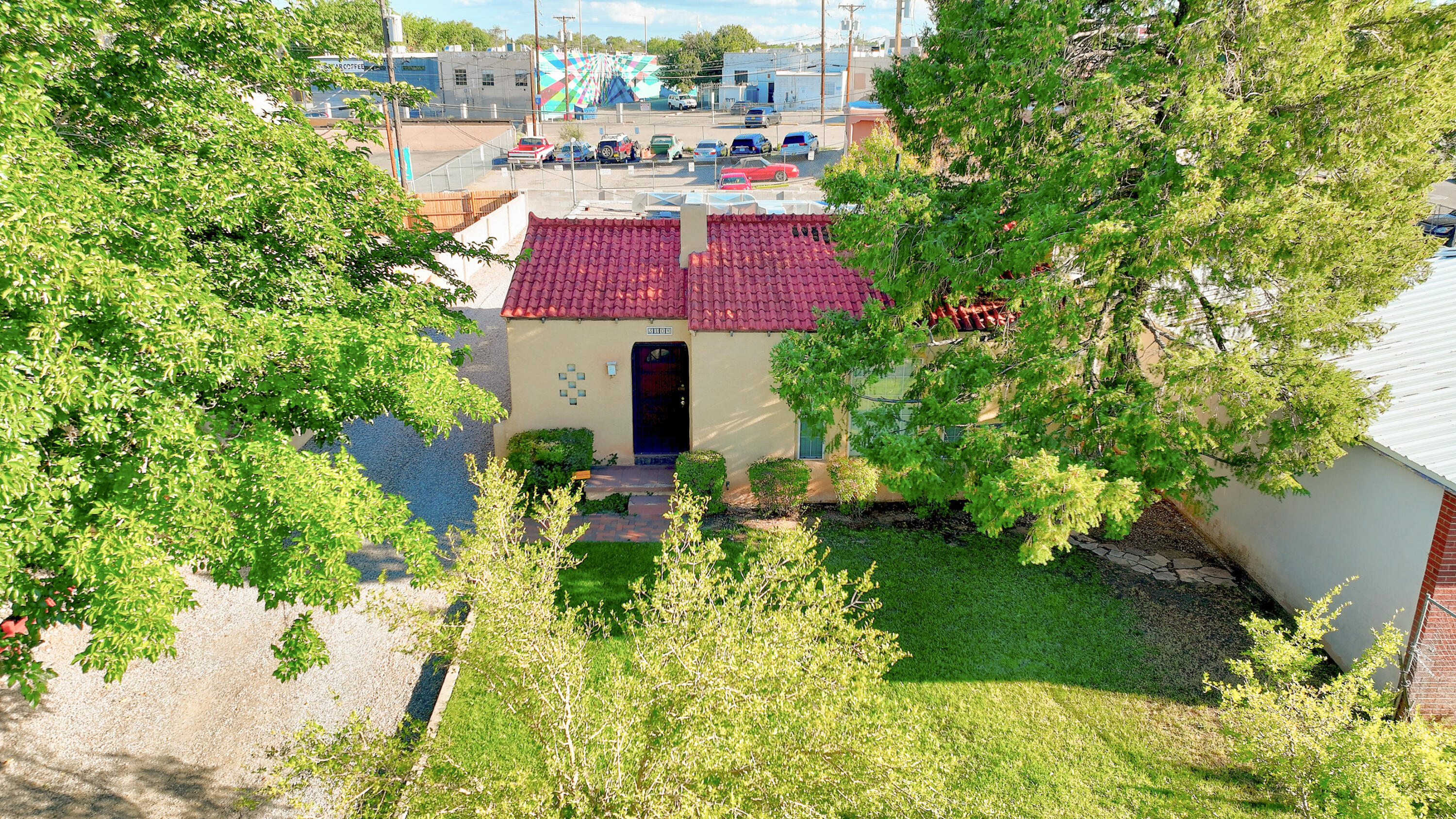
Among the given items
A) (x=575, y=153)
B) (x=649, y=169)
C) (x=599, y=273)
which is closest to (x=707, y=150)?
(x=649, y=169)

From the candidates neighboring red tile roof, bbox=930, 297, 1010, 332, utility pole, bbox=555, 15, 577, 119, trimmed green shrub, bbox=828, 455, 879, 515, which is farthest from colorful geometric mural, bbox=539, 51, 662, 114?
trimmed green shrub, bbox=828, 455, 879, 515

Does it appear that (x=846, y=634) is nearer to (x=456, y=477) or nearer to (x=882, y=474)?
(x=882, y=474)

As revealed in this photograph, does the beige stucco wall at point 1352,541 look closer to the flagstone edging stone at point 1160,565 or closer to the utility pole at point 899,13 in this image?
the flagstone edging stone at point 1160,565

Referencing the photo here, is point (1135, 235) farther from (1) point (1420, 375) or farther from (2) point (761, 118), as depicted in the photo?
(2) point (761, 118)

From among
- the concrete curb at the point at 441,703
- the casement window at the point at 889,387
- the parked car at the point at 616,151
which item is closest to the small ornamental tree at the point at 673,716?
the concrete curb at the point at 441,703

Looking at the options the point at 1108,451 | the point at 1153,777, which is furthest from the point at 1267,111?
the point at 1153,777

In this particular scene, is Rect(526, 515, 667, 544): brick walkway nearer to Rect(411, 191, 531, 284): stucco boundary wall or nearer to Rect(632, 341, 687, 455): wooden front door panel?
Rect(632, 341, 687, 455): wooden front door panel
